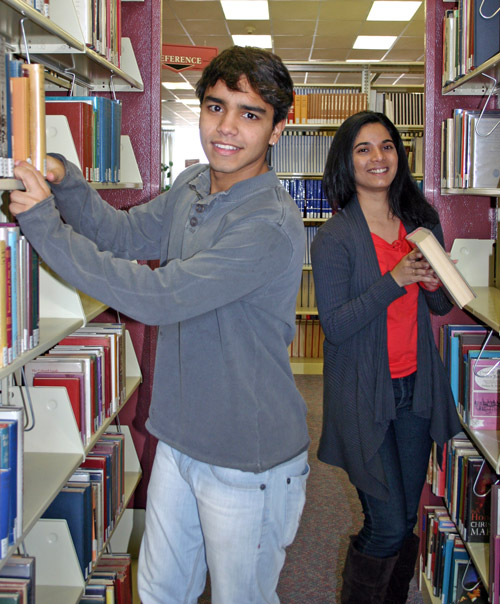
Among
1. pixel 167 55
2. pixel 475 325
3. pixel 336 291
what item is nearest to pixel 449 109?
pixel 475 325

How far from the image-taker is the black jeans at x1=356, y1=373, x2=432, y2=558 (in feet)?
→ 5.84

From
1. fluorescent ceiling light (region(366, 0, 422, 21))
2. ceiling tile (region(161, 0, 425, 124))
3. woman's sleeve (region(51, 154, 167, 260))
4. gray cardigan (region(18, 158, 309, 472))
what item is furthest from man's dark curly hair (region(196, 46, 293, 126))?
fluorescent ceiling light (region(366, 0, 422, 21))

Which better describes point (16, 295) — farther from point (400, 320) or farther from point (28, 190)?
point (400, 320)

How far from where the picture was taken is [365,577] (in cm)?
182

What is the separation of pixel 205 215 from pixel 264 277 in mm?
225

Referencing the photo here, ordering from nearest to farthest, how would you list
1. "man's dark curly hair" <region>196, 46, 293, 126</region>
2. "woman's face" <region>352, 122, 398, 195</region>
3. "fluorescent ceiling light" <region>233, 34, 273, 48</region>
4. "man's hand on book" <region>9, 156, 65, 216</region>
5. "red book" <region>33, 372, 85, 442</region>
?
"man's hand on book" <region>9, 156, 65, 216</region>
"man's dark curly hair" <region>196, 46, 293, 126</region>
"red book" <region>33, 372, 85, 442</region>
"woman's face" <region>352, 122, 398, 195</region>
"fluorescent ceiling light" <region>233, 34, 273, 48</region>

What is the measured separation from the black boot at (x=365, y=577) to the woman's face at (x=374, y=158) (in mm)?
1022

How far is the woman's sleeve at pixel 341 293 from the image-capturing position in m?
1.74

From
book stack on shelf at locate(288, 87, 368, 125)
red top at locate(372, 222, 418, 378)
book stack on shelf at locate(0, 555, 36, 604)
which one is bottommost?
book stack on shelf at locate(0, 555, 36, 604)

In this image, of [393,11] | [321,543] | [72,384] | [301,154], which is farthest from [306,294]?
[72,384]

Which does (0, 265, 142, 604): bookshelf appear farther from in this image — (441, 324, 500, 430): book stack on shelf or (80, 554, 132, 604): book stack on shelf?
(441, 324, 500, 430): book stack on shelf

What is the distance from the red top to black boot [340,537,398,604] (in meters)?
0.50

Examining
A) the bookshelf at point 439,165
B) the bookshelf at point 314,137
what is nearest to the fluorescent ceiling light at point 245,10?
the bookshelf at point 314,137

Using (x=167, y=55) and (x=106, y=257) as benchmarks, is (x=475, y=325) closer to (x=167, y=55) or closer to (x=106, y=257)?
(x=106, y=257)
